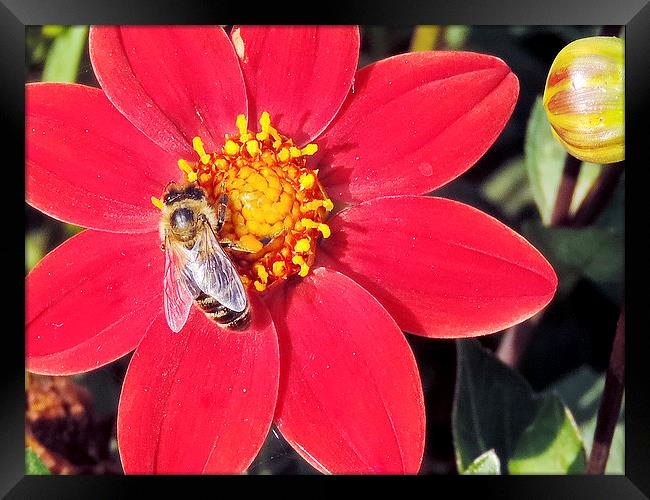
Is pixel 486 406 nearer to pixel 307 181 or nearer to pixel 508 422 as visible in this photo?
pixel 508 422

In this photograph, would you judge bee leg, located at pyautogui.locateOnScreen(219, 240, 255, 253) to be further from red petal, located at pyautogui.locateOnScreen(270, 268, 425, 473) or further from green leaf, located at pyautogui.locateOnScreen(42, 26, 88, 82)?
green leaf, located at pyautogui.locateOnScreen(42, 26, 88, 82)

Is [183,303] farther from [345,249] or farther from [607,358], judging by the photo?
[607,358]

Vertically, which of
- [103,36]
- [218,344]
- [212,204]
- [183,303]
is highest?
[103,36]

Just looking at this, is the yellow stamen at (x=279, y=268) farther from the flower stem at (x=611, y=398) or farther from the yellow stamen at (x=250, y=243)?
the flower stem at (x=611, y=398)

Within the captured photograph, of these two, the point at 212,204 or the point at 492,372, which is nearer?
the point at 212,204

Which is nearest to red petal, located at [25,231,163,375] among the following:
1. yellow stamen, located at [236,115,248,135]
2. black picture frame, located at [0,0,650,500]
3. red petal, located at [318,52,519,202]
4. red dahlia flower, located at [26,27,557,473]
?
red dahlia flower, located at [26,27,557,473]

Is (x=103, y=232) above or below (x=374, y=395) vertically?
above

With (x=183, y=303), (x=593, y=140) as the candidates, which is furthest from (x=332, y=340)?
(x=593, y=140)
